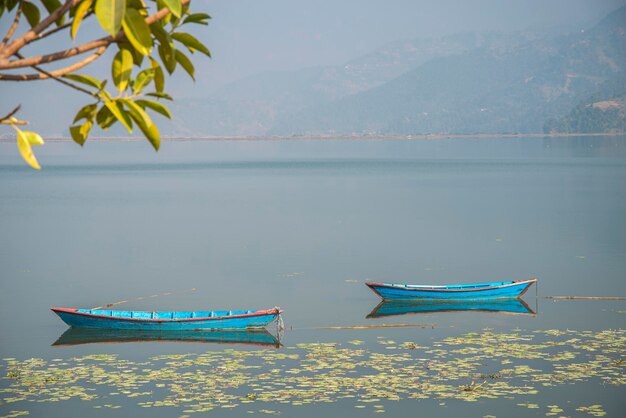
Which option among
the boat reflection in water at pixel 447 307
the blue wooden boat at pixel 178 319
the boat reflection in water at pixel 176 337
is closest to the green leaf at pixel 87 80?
the boat reflection in water at pixel 176 337

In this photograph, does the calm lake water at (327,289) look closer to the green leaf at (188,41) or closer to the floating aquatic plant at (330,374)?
the floating aquatic plant at (330,374)

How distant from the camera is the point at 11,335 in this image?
29062 millimetres

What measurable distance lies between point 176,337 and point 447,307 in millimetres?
9030

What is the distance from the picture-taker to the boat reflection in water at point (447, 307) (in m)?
31.7

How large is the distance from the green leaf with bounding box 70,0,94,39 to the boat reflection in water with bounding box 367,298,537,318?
26.5 m

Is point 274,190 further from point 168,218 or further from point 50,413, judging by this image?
point 50,413

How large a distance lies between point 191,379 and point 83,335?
6.34 m

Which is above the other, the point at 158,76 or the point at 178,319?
the point at 158,76

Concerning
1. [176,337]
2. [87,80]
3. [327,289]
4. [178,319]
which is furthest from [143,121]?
[327,289]

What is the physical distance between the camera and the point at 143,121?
17.5ft

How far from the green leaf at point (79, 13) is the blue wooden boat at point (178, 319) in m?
22.3

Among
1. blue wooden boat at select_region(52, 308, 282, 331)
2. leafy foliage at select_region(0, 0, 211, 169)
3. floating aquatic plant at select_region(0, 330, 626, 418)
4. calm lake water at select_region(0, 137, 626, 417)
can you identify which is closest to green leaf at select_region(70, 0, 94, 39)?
leafy foliage at select_region(0, 0, 211, 169)

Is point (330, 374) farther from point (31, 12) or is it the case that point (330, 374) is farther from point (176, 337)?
point (31, 12)

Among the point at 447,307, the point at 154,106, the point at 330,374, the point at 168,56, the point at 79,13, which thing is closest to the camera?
the point at 79,13
